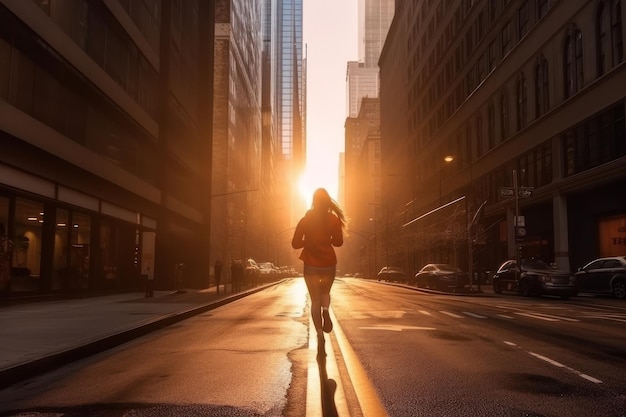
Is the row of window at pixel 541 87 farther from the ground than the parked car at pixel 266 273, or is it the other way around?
the row of window at pixel 541 87

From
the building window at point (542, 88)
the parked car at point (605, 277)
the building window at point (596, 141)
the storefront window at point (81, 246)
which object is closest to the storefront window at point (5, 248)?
the storefront window at point (81, 246)

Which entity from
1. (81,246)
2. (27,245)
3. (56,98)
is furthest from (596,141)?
(27,245)

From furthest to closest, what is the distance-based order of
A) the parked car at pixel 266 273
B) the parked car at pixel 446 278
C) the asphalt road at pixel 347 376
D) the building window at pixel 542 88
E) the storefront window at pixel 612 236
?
the parked car at pixel 266 273, the building window at pixel 542 88, the parked car at pixel 446 278, the storefront window at pixel 612 236, the asphalt road at pixel 347 376

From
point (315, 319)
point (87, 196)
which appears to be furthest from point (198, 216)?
point (315, 319)

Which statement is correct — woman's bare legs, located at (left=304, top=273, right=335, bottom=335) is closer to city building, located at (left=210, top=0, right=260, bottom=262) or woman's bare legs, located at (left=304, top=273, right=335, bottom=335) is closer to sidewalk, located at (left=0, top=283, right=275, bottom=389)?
sidewalk, located at (left=0, top=283, right=275, bottom=389)

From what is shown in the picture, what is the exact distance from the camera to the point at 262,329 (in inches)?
448

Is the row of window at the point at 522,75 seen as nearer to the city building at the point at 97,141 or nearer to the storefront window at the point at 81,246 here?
the city building at the point at 97,141

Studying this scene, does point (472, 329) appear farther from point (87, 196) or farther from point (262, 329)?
point (87, 196)

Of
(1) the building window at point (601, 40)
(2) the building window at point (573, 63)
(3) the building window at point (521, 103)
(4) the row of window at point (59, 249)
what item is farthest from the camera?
(3) the building window at point (521, 103)

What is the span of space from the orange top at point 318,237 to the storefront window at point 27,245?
1293 cm

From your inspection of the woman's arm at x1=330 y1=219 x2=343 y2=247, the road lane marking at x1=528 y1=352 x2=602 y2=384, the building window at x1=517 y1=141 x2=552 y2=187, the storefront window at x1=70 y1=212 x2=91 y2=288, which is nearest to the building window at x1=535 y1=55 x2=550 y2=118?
the building window at x1=517 y1=141 x2=552 y2=187

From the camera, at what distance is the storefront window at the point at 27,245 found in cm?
1728

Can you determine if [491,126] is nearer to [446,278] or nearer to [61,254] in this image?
[446,278]

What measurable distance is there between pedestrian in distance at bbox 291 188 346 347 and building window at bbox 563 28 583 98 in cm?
2777
